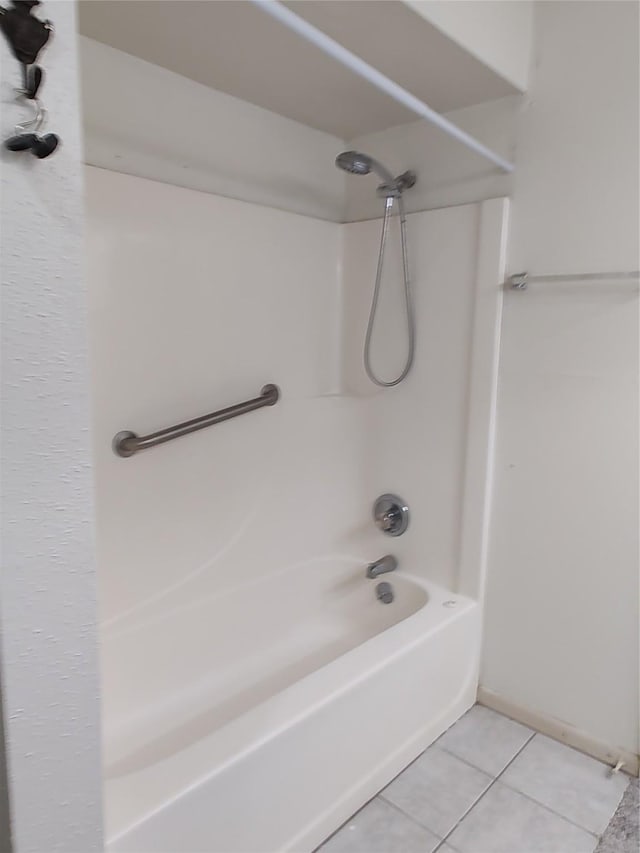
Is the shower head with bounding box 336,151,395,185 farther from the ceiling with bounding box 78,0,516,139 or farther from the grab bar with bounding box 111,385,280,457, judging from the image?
the grab bar with bounding box 111,385,280,457

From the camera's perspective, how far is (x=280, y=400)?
198 cm

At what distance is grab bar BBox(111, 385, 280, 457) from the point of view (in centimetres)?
154

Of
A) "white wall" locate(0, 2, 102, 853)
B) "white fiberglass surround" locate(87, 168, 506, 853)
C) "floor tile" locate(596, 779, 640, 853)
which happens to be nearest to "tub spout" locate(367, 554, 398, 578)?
"white fiberglass surround" locate(87, 168, 506, 853)

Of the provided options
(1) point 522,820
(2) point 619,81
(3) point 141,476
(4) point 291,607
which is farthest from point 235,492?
(2) point 619,81

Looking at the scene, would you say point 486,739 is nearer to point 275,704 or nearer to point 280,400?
point 275,704

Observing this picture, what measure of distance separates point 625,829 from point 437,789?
1.48ft

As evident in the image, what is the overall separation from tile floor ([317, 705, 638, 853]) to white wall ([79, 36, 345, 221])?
1.75 meters

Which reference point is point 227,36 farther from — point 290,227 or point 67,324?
point 67,324

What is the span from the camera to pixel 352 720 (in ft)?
4.49

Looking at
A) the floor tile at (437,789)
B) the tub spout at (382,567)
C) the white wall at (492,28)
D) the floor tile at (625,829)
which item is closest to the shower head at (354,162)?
the white wall at (492,28)

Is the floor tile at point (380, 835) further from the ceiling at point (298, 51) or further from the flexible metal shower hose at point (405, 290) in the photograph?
the ceiling at point (298, 51)

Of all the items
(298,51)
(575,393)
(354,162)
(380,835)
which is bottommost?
(380,835)

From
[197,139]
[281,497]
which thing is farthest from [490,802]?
[197,139]

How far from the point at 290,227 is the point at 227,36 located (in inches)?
25.0
